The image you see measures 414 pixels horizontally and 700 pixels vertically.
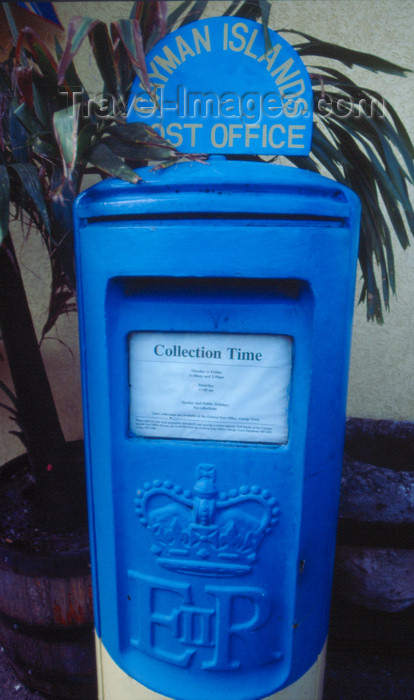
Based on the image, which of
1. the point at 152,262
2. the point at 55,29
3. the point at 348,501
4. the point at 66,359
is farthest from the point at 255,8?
the point at 66,359

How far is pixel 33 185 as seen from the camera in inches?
39.0

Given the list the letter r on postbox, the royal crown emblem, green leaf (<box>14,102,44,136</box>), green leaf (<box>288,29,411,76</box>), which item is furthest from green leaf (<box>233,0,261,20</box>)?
the letter r on postbox

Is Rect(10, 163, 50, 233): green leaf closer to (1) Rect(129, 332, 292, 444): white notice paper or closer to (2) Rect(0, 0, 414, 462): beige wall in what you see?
(1) Rect(129, 332, 292, 444): white notice paper

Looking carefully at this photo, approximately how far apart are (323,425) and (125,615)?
0.64m

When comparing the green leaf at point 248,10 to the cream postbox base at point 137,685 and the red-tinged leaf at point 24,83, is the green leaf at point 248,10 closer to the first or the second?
the red-tinged leaf at point 24,83

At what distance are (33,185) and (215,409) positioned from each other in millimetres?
610

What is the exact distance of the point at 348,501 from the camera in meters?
1.58

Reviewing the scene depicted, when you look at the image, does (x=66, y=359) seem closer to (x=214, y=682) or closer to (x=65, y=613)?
(x=65, y=613)

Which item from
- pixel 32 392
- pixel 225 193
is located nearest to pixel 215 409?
pixel 225 193

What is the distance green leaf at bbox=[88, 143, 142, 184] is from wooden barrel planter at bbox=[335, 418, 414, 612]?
125 cm

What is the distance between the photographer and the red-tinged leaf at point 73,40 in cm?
79

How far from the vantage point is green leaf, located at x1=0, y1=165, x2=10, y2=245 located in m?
0.92

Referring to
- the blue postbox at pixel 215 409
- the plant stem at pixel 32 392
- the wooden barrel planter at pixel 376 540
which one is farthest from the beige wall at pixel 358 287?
the blue postbox at pixel 215 409

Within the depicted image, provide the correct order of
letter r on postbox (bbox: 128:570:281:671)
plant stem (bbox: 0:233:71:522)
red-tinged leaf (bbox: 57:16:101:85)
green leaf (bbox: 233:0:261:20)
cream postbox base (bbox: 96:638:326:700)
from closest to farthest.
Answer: red-tinged leaf (bbox: 57:16:101:85) < letter r on postbox (bbox: 128:570:281:671) < cream postbox base (bbox: 96:638:326:700) < green leaf (bbox: 233:0:261:20) < plant stem (bbox: 0:233:71:522)
